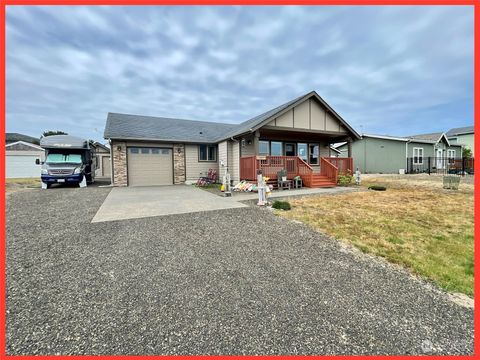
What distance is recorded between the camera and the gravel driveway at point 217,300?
169 cm

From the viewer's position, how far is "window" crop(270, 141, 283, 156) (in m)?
13.8

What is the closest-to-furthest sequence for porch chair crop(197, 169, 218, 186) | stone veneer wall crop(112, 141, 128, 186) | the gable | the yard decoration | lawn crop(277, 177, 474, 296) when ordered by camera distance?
1. lawn crop(277, 177, 474, 296)
2. the yard decoration
3. the gable
4. stone veneer wall crop(112, 141, 128, 186)
5. porch chair crop(197, 169, 218, 186)

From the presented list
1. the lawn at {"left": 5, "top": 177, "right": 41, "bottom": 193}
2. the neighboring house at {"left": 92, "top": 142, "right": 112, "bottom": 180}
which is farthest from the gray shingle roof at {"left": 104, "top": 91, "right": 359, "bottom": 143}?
the neighboring house at {"left": 92, "top": 142, "right": 112, "bottom": 180}

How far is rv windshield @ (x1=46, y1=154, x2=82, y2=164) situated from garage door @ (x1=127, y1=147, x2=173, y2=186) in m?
3.19

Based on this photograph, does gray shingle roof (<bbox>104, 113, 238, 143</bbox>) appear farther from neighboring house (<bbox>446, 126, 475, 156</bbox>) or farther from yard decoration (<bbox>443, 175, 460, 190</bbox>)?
neighboring house (<bbox>446, 126, 475, 156</bbox>)

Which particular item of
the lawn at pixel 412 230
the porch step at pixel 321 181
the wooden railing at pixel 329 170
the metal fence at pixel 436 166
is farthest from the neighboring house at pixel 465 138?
the lawn at pixel 412 230

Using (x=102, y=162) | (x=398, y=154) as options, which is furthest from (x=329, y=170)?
(x=102, y=162)

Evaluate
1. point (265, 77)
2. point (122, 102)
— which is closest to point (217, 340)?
point (265, 77)

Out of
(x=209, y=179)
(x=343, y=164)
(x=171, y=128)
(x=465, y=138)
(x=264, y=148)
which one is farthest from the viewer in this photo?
(x=465, y=138)

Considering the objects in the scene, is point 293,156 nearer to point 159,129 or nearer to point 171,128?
point 171,128

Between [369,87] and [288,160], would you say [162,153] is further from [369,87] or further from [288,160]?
[369,87]

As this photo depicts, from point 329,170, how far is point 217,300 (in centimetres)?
1234

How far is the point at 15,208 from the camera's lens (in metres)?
6.67

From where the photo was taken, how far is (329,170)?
12898 millimetres
